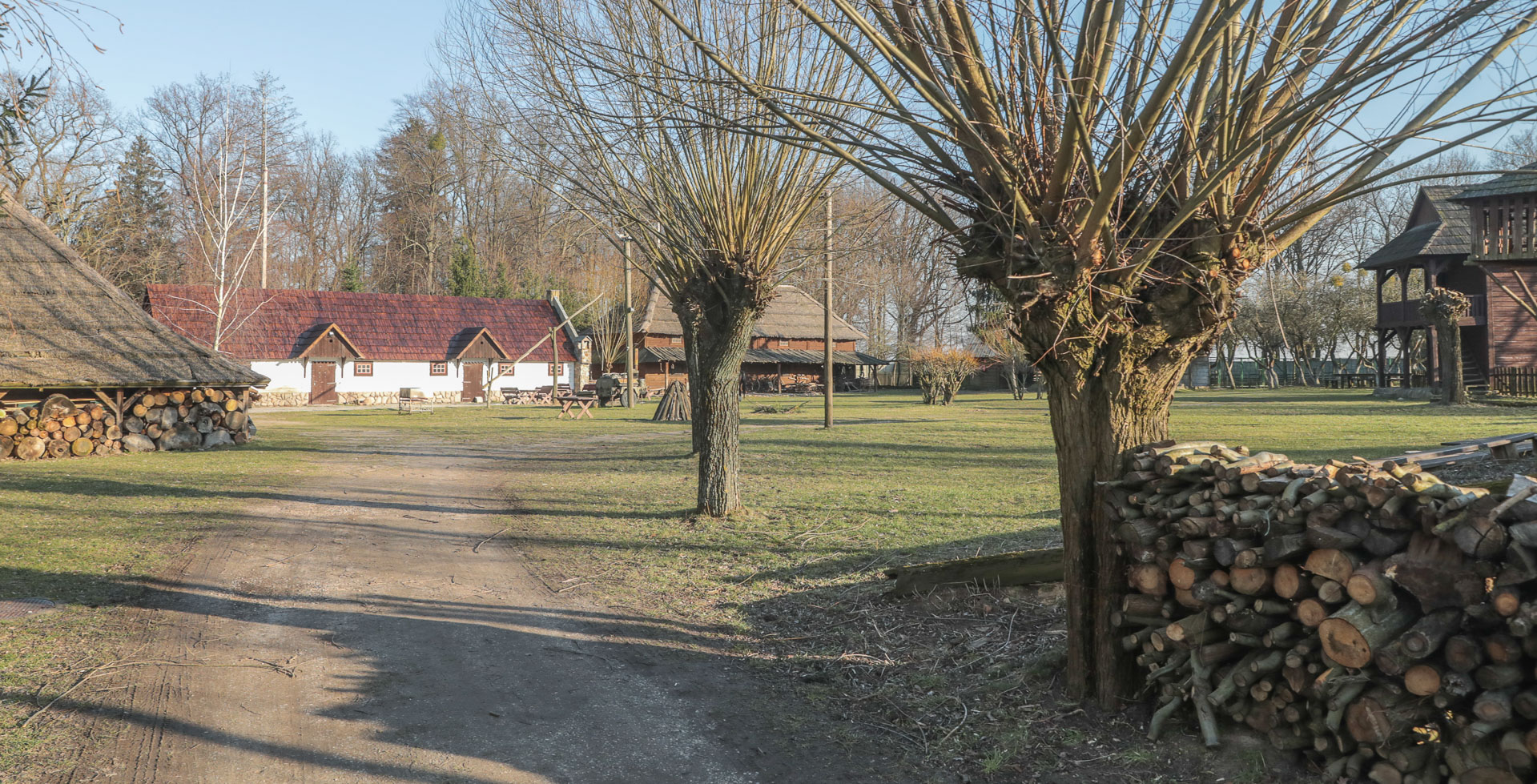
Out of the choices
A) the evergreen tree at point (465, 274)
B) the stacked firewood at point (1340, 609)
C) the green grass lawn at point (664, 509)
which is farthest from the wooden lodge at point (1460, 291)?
the evergreen tree at point (465, 274)

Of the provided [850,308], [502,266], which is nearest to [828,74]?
[502,266]

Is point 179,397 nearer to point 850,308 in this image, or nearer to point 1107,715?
point 1107,715

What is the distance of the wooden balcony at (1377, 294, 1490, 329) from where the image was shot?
105ft

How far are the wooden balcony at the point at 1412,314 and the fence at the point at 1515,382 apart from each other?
2.69 metres

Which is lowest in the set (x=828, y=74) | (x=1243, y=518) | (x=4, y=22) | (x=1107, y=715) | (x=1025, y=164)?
(x=1107, y=715)

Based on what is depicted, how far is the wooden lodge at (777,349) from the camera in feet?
177

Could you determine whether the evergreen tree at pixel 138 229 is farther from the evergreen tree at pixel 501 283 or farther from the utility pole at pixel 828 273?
the utility pole at pixel 828 273

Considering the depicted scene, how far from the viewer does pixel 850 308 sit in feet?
227

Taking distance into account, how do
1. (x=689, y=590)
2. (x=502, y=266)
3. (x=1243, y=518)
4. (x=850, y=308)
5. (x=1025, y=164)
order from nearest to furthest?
(x=1243, y=518) → (x=1025, y=164) → (x=689, y=590) → (x=502, y=266) → (x=850, y=308)

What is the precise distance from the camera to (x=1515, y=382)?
27.7m

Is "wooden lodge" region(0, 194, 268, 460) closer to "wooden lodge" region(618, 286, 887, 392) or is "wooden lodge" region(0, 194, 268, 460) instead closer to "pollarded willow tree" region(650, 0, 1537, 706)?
"pollarded willow tree" region(650, 0, 1537, 706)

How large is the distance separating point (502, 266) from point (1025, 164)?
5152 centimetres

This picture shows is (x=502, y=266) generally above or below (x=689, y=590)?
above

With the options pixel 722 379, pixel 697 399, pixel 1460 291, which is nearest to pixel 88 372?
pixel 697 399
